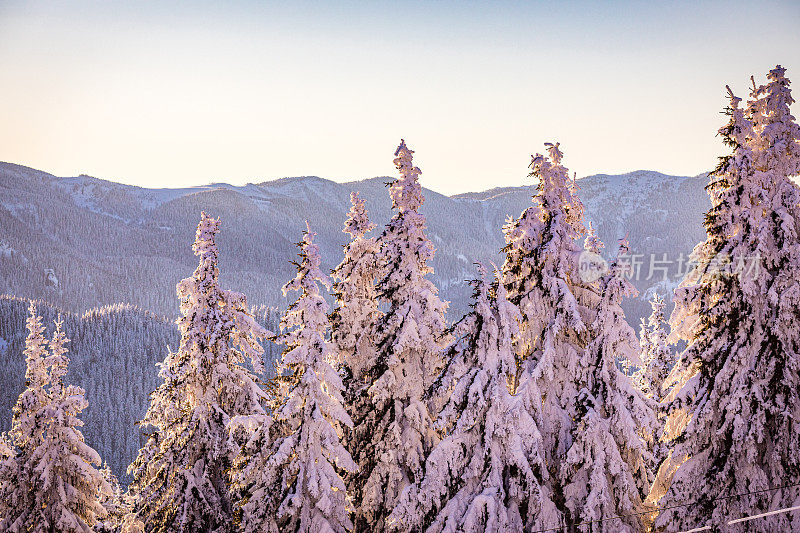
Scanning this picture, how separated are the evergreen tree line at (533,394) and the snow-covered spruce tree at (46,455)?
→ 636 cm

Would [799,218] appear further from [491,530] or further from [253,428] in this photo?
[253,428]

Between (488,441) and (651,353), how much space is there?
932 inches

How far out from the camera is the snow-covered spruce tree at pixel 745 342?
52.7 ft

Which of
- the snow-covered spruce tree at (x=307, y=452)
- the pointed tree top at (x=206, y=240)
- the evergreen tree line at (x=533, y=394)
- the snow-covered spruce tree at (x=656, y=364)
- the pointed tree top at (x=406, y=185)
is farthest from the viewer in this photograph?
the snow-covered spruce tree at (x=656, y=364)

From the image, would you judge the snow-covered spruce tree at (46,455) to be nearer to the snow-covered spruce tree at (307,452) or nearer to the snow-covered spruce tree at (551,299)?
the snow-covered spruce tree at (307,452)

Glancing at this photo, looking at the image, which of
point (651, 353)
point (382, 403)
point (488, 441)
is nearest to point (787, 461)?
point (488, 441)

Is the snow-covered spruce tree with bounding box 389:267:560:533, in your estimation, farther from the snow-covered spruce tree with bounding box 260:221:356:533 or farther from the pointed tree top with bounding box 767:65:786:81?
the pointed tree top with bounding box 767:65:786:81

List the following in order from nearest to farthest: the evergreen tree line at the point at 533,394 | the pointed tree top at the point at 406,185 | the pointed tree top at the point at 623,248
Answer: the evergreen tree line at the point at 533,394 → the pointed tree top at the point at 623,248 → the pointed tree top at the point at 406,185

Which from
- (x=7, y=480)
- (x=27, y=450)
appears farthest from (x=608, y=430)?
(x=7, y=480)

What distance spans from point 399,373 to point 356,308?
3182mm

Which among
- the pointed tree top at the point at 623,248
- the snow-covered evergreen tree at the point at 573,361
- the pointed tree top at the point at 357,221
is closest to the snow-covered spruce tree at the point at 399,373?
the pointed tree top at the point at 357,221

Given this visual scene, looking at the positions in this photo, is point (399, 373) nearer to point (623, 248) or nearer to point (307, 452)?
point (307, 452)

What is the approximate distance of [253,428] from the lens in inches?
825

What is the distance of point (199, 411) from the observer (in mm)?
22891
